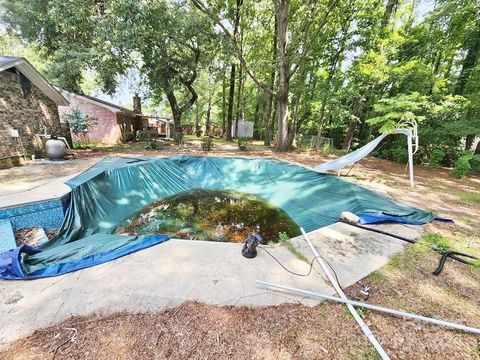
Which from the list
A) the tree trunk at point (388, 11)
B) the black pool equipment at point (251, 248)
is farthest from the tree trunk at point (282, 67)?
the black pool equipment at point (251, 248)

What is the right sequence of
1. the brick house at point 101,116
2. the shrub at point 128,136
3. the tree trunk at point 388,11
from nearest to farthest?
the tree trunk at point 388,11
the brick house at point 101,116
the shrub at point 128,136

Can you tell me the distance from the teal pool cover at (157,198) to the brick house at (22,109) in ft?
9.86

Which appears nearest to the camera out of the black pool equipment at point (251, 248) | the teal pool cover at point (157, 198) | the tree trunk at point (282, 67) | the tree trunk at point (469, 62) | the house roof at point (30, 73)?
the teal pool cover at point (157, 198)

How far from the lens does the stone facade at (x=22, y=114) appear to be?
6363 millimetres

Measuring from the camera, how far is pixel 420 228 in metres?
3.70

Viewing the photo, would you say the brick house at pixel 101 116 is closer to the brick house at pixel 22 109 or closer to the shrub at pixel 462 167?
the brick house at pixel 22 109

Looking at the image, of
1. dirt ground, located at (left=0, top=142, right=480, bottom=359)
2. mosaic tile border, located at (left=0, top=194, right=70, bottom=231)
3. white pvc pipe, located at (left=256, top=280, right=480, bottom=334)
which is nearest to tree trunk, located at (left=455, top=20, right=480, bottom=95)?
dirt ground, located at (left=0, top=142, right=480, bottom=359)

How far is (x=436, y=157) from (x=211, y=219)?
10.1 meters

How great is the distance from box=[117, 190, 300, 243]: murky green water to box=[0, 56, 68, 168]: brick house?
4.73 metres

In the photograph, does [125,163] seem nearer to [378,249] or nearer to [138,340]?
[138,340]

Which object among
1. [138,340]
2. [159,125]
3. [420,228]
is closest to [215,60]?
[420,228]

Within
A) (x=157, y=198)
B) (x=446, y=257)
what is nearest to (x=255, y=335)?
(x=446, y=257)

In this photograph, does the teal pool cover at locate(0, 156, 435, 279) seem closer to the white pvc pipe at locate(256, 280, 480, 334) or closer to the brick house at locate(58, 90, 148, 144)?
the white pvc pipe at locate(256, 280, 480, 334)

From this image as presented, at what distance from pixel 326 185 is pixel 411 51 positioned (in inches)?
373
